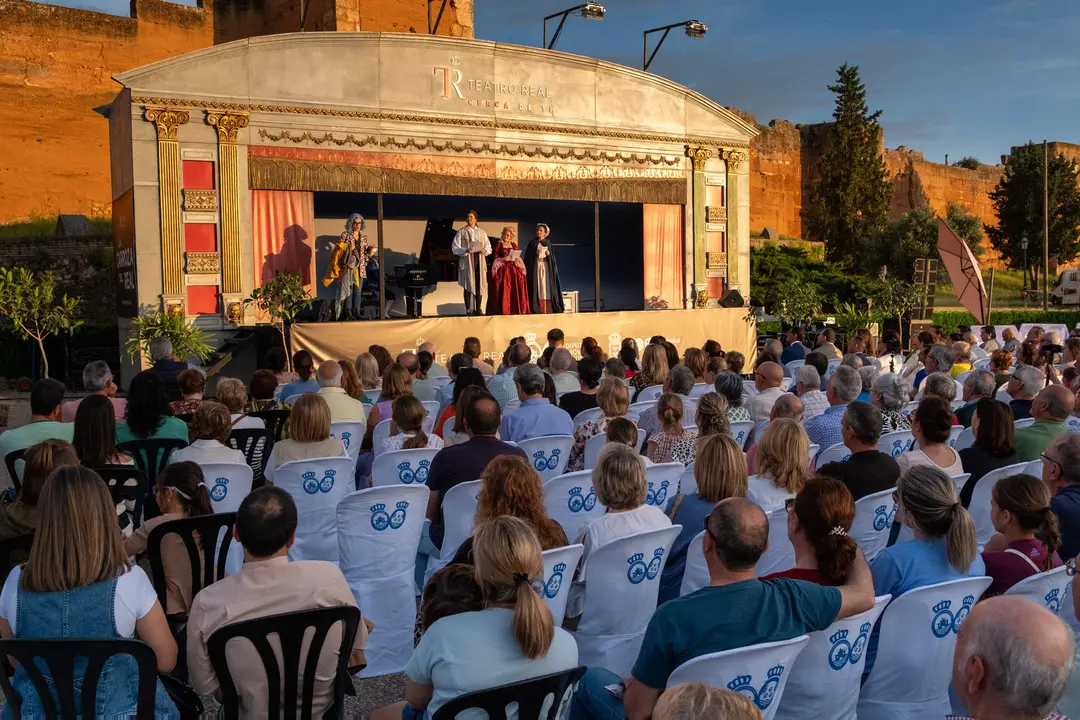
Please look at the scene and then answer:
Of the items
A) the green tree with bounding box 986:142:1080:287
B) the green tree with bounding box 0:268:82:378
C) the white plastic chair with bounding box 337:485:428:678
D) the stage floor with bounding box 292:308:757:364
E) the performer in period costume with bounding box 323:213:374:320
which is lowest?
the white plastic chair with bounding box 337:485:428:678

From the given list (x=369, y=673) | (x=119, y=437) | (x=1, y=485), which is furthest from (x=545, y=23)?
(x=369, y=673)

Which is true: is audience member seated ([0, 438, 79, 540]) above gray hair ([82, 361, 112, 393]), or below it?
below

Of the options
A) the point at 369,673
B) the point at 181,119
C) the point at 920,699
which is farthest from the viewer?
the point at 181,119

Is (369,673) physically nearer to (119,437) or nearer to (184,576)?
(184,576)

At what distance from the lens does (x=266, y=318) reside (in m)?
13.9

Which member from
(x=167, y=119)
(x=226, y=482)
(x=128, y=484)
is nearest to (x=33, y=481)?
(x=128, y=484)

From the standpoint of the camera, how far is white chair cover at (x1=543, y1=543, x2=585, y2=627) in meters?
3.16

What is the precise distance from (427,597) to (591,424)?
3.19 meters

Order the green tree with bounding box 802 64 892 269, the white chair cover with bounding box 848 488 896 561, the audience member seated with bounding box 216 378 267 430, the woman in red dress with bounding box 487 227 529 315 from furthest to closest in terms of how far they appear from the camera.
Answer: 1. the green tree with bounding box 802 64 892 269
2. the woman in red dress with bounding box 487 227 529 315
3. the audience member seated with bounding box 216 378 267 430
4. the white chair cover with bounding box 848 488 896 561

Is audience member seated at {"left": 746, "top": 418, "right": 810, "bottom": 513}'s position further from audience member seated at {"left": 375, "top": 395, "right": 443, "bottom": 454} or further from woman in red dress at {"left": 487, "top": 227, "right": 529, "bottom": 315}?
woman in red dress at {"left": 487, "top": 227, "right": 529, "bottom": 315}

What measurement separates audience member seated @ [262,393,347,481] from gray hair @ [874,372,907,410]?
359cm

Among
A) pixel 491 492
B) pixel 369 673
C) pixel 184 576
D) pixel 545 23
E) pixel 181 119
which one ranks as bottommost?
pixel 369 673

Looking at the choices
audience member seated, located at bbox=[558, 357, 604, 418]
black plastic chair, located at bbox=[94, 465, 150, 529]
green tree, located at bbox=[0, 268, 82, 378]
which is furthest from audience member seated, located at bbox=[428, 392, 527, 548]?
green tree, located at bbox=[0, 268, 82, 378]

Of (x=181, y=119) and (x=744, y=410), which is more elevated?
(x=181, y=119)
